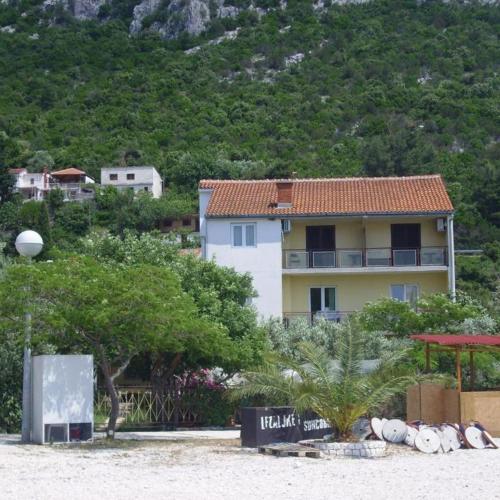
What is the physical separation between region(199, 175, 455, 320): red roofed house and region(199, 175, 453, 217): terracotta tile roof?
0.04 metres

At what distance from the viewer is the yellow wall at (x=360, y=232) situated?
4344 centimetres

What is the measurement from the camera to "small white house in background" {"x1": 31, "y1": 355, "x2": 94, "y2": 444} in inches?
863

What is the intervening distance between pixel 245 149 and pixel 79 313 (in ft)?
272

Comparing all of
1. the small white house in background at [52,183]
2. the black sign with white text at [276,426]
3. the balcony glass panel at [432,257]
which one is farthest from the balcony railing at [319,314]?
the small white house in background at [52,183]

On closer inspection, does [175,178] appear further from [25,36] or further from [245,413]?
[245,413]

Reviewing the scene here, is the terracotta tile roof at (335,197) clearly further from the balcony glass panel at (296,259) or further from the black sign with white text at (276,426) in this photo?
the black sign with white text at (276,426)

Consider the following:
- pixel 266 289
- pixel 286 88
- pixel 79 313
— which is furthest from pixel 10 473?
pixel 286 88

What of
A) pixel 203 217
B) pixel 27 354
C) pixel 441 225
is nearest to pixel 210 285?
pixel 203 217

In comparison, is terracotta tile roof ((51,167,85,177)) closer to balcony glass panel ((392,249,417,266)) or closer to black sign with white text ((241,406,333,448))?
balcony glass panel ((392,249,417,266))

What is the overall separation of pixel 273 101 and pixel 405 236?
7571 centimetres

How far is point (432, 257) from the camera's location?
1687 inches

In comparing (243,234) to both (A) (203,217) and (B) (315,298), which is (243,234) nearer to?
(A) (203,217)

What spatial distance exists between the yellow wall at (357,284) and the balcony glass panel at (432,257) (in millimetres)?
795

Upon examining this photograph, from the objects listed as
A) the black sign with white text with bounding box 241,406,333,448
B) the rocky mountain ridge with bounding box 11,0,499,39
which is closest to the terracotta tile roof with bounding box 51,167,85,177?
the rocky mountain ridge with bounding box 11,0,499,39
